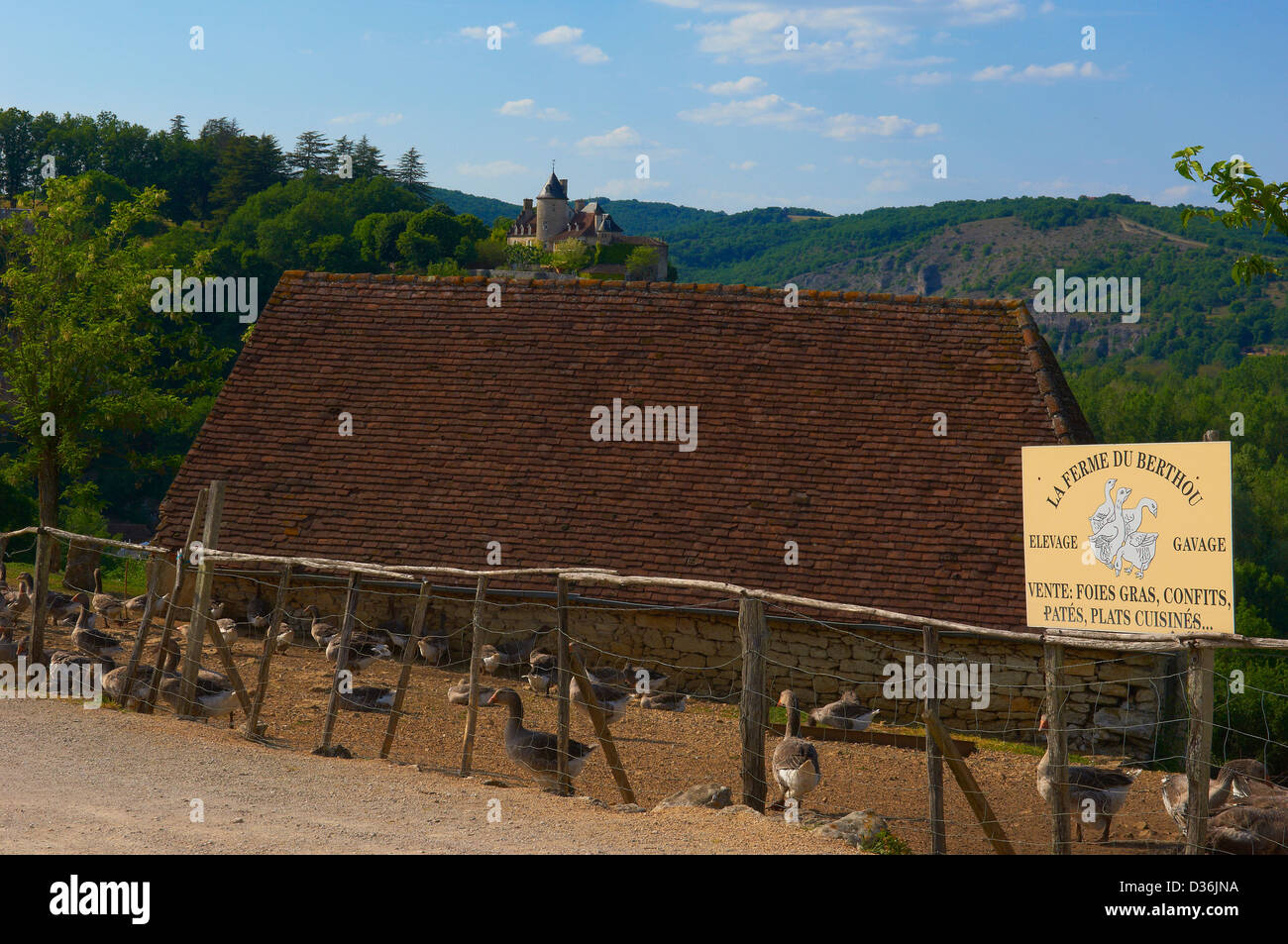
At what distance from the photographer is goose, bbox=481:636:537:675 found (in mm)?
16156

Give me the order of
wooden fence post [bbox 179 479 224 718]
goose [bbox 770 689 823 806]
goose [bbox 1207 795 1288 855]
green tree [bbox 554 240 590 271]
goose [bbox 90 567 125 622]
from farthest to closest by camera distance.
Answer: green tree [bbox 554 240 590 271]
goose [bbox 90 567 125 622]
wooden fence post [bbox 179 479 224 718]
goose [bbox 770 689 823 806]
goose [bbox 1207 795 1288 855]

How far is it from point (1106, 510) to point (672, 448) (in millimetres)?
10302

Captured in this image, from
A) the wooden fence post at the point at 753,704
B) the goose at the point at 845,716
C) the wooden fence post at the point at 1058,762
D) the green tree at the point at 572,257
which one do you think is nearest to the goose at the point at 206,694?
the wooden fence post at the point at 753,704

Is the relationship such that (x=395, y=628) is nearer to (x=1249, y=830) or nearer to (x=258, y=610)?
(x=258, y=610)

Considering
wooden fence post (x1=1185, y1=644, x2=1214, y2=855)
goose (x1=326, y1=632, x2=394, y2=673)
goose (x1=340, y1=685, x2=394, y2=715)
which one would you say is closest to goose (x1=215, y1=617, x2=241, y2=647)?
goose (x1=326, y1=632, x2=394, y2=673)

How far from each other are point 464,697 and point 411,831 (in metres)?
6.10

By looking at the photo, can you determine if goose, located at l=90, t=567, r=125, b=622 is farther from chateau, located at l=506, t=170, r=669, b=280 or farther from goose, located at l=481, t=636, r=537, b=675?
chateau, located at l=506, t=170, r=669, b=280

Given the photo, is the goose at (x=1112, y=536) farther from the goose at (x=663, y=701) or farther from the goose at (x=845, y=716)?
the goose at (x=663, y=701)

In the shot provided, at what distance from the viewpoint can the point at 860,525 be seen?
16.3m

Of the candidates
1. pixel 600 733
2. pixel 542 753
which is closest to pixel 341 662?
pixel 542 753

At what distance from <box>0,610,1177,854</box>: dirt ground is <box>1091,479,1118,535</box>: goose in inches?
97.9

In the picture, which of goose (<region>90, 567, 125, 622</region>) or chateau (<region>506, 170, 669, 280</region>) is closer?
goose (<region>90, 567, 125, 622</region>)

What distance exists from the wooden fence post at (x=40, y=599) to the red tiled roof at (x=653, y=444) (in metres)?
3.55
